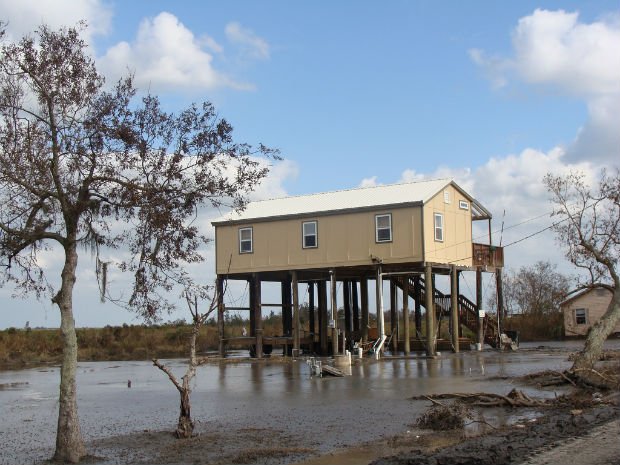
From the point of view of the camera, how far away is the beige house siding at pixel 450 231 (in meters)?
36.3

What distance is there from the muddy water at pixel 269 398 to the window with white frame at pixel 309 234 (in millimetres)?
5748

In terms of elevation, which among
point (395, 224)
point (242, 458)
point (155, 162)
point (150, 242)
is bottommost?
point (242, 458)

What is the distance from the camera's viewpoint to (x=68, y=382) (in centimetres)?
1331

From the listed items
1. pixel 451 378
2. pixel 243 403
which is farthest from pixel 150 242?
pixel 451 378

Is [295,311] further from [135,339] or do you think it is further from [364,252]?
[135,339]

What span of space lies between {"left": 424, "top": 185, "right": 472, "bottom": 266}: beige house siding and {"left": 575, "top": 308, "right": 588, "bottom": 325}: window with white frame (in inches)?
895

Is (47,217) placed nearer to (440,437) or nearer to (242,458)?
(242,458)

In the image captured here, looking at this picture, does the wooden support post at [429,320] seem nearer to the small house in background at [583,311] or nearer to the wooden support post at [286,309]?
the wooden support post at [286,309]

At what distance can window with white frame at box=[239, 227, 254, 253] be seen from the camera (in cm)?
4069

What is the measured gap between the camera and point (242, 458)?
13000 millimetres

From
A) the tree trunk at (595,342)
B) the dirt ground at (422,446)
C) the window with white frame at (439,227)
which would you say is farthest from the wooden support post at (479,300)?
the dirt ground at (422,446)

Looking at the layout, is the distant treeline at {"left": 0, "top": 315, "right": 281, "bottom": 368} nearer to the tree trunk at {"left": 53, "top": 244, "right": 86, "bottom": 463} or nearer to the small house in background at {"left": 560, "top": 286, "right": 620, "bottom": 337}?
the small house in background at {"left": 560, "top": 286, "right": 620, "bottom": 337}

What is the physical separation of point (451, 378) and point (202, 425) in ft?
33.9

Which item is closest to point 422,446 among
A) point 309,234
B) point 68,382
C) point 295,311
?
point 68,382
